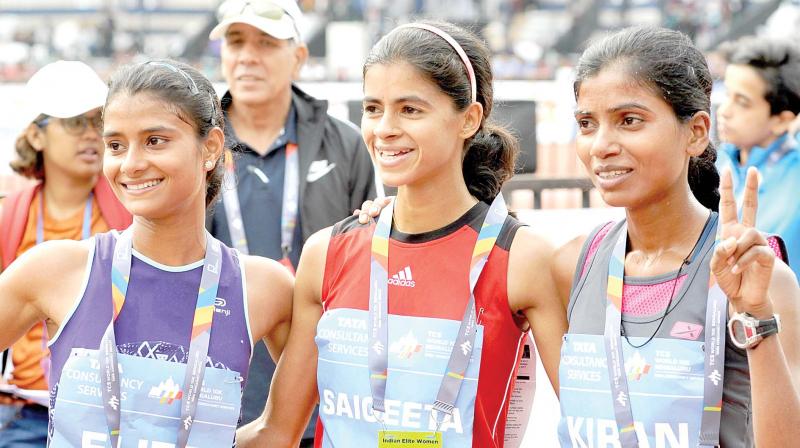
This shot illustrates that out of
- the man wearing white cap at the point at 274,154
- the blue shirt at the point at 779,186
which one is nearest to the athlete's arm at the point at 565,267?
the man wearing white cap at the point at 274,154

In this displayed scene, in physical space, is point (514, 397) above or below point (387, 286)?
below

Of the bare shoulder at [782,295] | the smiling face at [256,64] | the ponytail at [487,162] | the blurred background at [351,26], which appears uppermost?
the blurred background at [351,26]

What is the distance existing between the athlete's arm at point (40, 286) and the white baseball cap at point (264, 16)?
1738 millimetres

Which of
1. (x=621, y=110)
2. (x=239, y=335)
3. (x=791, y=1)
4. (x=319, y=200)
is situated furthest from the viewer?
(x=791, y=1)

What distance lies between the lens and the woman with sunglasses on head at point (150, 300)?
110 inches

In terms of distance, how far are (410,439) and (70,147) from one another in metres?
2.02

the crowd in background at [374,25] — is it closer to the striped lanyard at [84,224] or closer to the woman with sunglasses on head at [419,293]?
the striped lanyard at [84,224]

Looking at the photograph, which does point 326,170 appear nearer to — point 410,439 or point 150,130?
point 150,130

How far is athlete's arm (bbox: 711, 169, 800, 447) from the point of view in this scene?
2.36 meters

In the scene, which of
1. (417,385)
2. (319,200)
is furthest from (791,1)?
(417,385)

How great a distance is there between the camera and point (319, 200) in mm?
4164

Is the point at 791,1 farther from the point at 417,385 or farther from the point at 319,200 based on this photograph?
the point at 417,385

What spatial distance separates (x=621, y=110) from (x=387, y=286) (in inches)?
29.2

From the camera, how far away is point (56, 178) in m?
4.20
